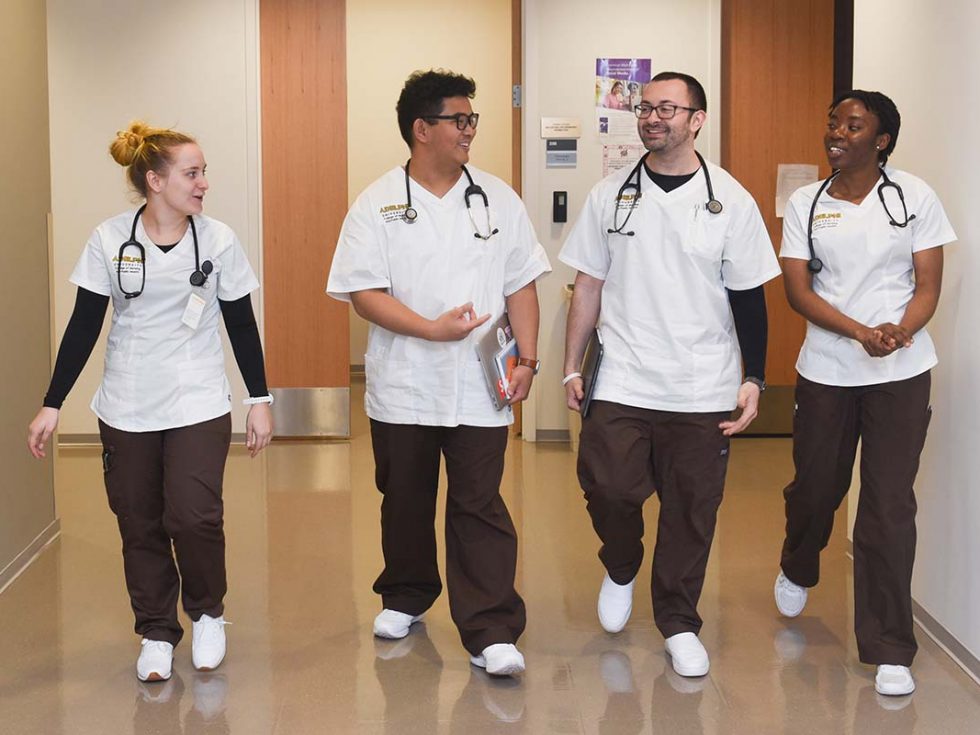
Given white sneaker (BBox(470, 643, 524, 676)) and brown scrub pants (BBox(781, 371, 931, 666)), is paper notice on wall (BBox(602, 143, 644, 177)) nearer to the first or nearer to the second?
brown scrub pants (BBox(781, 371, 931, 666))

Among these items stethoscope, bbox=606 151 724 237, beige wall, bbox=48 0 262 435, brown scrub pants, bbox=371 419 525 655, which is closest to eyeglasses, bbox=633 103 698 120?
stethoscope, bbox=606 151 724 237

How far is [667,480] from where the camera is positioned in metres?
3.49

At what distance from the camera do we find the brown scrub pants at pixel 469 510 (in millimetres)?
3449

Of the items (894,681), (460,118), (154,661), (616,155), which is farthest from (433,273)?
(616,155)

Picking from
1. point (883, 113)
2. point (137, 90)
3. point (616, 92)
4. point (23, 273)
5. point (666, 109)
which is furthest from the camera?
point (616, 92)

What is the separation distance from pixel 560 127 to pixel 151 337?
13.8 ft

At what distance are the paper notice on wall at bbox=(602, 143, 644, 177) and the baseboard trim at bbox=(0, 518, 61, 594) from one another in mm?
3545

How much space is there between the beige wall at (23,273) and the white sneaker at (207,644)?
1.11m

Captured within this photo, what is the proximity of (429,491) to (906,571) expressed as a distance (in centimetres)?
127

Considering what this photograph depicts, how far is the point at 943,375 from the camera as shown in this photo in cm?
374

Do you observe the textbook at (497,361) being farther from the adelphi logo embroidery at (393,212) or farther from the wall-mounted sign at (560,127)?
the wall-mounted sign at (560,127)

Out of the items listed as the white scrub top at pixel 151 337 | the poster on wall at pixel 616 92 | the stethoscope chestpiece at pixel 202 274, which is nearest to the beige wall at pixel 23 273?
the white scrub top at pixel 151 337

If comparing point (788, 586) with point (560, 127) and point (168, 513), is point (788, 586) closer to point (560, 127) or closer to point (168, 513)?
point (168, 513)

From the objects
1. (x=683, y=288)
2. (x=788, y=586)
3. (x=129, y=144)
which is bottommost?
(x=788, y=586)
